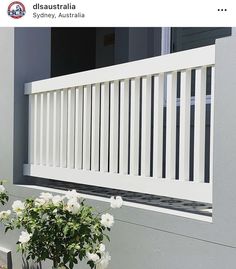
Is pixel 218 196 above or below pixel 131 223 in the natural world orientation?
above

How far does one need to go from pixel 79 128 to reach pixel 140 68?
1062 millimetres

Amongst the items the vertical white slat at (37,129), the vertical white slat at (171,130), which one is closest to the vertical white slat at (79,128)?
the vertical white slat at (37,129)

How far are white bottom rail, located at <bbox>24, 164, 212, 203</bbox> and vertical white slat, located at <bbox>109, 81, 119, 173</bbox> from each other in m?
0.11

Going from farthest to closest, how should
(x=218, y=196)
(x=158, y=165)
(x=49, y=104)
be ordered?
1. (x=49, y=104)
2. (x=158, y=165)
3. (x=218, y=196)

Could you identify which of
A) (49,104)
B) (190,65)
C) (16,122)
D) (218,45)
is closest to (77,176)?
(49,104)

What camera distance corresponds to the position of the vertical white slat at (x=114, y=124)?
388 centimetres

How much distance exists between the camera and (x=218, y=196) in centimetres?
286

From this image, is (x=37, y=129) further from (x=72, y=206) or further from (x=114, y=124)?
(x=72, y=206)
